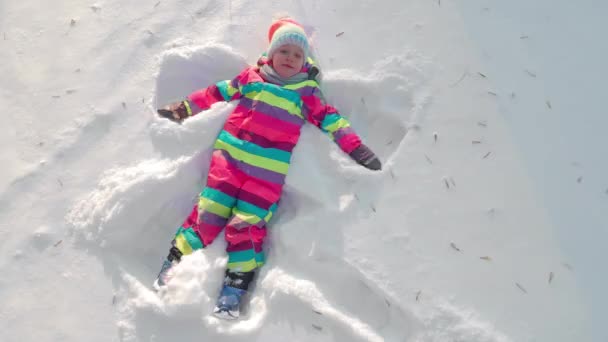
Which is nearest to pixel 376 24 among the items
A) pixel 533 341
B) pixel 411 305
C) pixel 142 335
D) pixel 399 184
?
pixel 399 184

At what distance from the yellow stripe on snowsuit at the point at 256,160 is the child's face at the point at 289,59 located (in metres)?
0.51

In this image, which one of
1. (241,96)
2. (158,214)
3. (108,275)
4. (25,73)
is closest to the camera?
(108,275)

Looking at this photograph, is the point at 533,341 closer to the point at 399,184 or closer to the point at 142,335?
the point at 399,184

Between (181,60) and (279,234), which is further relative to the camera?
(181,60)

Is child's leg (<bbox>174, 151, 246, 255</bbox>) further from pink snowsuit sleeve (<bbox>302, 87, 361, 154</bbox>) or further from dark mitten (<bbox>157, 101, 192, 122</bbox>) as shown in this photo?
pink snowsuit sleeve (<bbox>302, 87, 361, 154</bbox>)

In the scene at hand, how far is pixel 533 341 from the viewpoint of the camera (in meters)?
2.10

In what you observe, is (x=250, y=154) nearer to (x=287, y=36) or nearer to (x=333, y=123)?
(x=333, y=123)

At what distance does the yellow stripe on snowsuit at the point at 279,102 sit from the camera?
8.75ft

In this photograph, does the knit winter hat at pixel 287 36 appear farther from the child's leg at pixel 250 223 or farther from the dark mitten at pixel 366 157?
the child's leg at pixel 250 223

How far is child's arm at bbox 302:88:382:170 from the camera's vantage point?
254cm

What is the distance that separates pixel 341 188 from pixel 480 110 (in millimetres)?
843

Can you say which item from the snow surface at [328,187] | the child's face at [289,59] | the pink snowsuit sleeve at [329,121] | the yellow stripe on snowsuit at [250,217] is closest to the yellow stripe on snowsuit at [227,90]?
the snow surface at [328,187]

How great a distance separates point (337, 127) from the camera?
2611mm

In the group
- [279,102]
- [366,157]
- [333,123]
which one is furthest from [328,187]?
[279,102]
